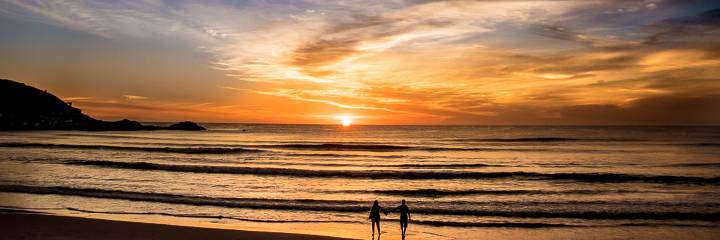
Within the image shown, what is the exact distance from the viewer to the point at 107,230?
1555cm

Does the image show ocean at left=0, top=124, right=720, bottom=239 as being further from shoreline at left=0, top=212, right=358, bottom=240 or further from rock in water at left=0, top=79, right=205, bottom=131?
rock in water at left=0, top=79, right=205, bottom=131

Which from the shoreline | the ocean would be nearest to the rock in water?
the ocean

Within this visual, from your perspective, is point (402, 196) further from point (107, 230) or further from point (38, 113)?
point (38, 113)

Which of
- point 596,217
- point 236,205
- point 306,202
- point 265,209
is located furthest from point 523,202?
point 236,205

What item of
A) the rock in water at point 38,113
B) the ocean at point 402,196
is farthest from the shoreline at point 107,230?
the rock in water at point 38,113

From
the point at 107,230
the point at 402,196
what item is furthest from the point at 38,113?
the point at 107,230

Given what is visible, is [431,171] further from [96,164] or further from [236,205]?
[96,164]

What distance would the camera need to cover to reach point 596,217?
2012 centimetres

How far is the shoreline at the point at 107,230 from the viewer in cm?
1476

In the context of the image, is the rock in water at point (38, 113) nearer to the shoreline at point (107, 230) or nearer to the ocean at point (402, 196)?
the ocean at point (402, 196)

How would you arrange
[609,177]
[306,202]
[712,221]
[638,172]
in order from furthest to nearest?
1. [638,172]
2. [609,177]
3. [306,202]
4. [712,221]

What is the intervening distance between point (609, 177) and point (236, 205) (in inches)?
1090

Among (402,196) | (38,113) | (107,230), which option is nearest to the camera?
(107,230)

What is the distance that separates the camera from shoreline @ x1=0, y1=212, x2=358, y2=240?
14.8 meters
